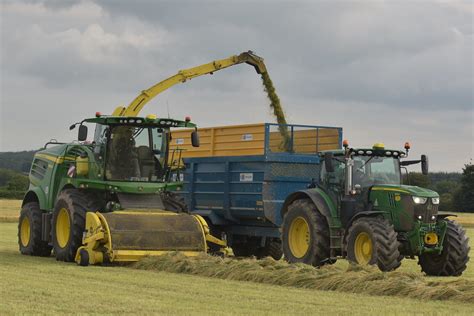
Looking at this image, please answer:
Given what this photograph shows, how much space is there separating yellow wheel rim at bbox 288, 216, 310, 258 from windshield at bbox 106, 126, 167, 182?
3.02 metres

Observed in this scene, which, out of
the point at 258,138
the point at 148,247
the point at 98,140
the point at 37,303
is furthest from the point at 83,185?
the point at 37,303

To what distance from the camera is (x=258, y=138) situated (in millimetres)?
18188

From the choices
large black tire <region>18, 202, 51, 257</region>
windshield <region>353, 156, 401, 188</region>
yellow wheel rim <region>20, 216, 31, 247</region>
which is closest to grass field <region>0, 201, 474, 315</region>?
windshield <region>353, 156, 401, 188</region>

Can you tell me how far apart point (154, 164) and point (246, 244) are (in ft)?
10.2

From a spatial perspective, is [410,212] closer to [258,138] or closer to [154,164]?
[258,138]

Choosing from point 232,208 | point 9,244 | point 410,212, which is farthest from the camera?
point 9,244

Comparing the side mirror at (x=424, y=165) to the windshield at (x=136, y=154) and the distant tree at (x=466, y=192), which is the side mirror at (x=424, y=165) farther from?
the distant tree at (x=466, y=192)

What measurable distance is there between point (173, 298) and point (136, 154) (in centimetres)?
752

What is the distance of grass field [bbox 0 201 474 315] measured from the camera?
32.1 ft

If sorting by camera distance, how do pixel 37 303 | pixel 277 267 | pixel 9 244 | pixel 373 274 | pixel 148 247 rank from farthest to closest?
pixel 9 244 → pixel 148 247 → pixel 277 267 → pixel 373 274 → pixel 37 303

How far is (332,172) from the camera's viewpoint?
1602 centimetres

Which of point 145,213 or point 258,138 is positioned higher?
point 258,138

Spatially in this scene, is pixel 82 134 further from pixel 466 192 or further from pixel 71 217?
pixel 466 192

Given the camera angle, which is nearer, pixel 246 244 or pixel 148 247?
pixel 148 247
